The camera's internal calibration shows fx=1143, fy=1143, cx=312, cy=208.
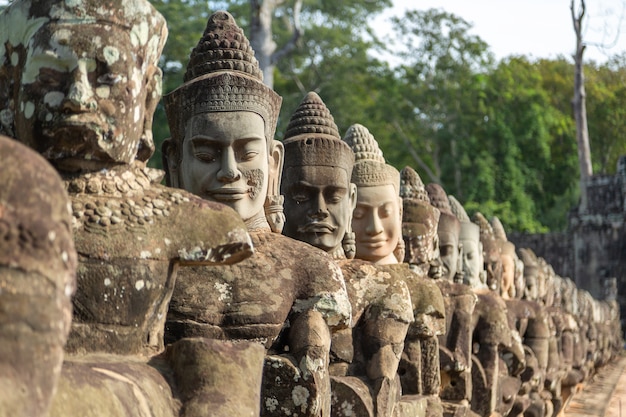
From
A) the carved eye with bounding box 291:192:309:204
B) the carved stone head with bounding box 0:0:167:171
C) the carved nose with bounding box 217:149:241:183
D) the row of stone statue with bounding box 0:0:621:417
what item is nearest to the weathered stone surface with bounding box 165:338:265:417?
the row of stone statue with bounding box 0:0:621:417

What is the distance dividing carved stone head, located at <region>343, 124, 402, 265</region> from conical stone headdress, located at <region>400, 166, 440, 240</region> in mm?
983

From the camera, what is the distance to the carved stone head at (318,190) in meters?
5.80

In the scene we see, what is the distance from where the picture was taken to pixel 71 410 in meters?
2.69

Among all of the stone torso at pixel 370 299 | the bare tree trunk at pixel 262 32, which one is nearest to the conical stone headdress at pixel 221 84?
the stone torso at pixel 370 299

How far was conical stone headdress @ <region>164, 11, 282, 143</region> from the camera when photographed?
15.7ft

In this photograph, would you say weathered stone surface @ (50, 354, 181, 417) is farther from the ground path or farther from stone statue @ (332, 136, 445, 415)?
the ground path

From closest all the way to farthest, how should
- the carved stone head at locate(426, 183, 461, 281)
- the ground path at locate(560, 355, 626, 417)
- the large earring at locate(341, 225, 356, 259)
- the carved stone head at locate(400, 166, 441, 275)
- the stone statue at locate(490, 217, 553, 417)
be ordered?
the large earring at locate(341, 225, 356, 259) < the carved stone head at locate(400, 166, 441, 275) < the carved stone head at locate(426, 183, 461, 281) < the stone statue at locate(490, 217, 553, 417) < the ground path at locate(560, 355, 626, 417)

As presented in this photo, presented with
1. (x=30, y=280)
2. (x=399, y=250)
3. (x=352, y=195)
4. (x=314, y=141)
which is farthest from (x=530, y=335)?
(x=30, y=280)

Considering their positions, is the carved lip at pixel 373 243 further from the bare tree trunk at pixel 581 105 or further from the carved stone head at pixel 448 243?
the bare tree trunk at pixel 581 105

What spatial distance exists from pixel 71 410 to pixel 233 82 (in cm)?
236

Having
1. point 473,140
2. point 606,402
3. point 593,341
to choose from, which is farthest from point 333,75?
point 606,402

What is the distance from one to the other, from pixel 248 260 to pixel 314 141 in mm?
1670

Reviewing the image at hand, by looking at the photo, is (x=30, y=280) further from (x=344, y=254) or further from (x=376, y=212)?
(x=376, y=212)

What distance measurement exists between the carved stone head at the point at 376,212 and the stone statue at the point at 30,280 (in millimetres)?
4210
